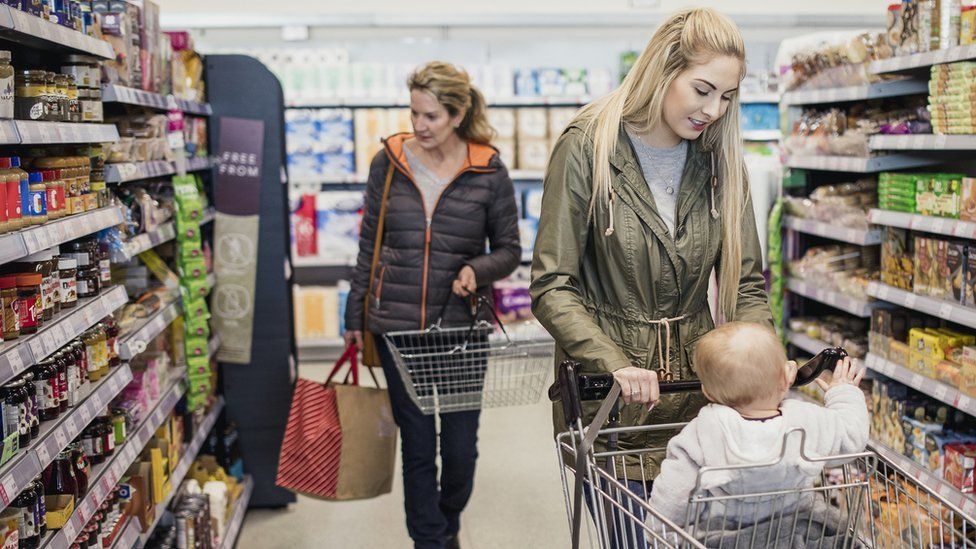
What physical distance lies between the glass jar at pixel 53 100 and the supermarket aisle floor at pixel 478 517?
2179 millimetres

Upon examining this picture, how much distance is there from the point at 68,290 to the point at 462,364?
1317 millimetres

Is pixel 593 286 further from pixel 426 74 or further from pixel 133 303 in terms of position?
pixel 133 303

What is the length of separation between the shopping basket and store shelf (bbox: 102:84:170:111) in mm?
1043

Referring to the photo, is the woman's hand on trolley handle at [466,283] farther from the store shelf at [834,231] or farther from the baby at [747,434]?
the store shelf at [834,231]

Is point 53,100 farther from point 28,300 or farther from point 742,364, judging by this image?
point 742,364

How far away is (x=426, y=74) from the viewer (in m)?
3.34

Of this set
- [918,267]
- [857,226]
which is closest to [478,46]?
[857,226]

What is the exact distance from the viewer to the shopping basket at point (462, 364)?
3.11 meters

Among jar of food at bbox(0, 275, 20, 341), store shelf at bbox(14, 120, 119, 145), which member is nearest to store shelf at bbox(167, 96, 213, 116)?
store shelf at bbox(14, 120, 119, 145)

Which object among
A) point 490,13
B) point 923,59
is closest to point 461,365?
point 923,59

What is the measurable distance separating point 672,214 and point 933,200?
1.79 m

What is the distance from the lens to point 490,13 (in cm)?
762

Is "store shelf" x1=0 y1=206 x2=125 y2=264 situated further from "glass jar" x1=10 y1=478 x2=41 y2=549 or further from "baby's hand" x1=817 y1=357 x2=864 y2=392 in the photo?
"baby's hand" x1=817 y1=357 x2=864 y2=392

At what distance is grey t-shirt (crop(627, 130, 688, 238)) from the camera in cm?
221
